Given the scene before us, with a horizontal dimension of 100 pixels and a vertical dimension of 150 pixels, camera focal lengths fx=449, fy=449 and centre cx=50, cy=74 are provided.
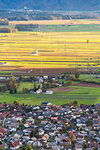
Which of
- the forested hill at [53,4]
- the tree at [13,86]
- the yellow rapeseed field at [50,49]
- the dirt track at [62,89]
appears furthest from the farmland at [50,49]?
the forested hill at [53,4]

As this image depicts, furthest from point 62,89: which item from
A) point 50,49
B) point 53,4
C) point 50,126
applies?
point 53,4

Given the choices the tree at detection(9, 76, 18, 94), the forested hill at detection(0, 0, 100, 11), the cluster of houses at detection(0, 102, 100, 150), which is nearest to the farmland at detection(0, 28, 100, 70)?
the tree at detection(9, 76, 18, 94)

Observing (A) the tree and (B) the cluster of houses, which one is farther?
(A) the tree

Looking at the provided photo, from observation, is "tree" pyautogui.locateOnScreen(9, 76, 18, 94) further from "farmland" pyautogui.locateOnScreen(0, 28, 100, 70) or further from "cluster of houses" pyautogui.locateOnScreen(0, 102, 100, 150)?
"farmland" pyautogui.locateOnScreen(0, 28, 100, 70)

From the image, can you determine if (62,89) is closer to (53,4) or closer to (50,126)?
(50,126)

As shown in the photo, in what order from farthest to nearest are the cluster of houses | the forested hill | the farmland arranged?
the forested hill
the farmland
the cluster of houses

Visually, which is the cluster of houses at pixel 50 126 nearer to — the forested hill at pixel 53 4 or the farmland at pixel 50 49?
the farmland at pixel 50 49
